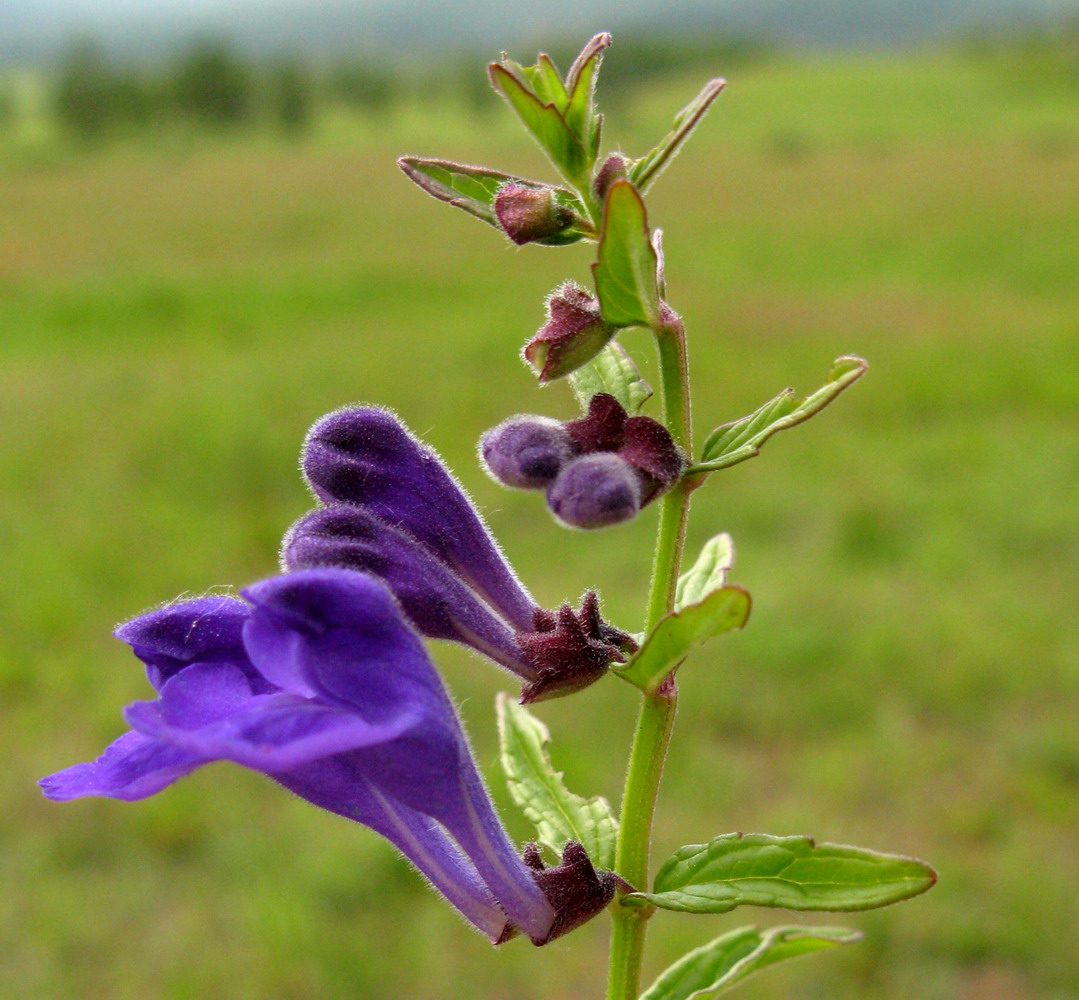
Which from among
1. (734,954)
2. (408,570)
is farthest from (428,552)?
(734,954)

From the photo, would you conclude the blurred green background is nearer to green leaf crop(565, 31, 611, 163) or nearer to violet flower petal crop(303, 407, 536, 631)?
violet flower petal crop(303, 407, 536, 631)

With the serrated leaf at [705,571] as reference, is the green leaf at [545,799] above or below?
below

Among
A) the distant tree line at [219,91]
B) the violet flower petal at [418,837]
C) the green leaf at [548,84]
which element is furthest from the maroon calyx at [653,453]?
the distant tree line at [219,91]

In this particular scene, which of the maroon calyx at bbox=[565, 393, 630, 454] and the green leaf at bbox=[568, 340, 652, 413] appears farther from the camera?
the green leaf at bbox=[568, 340, 652, 413]

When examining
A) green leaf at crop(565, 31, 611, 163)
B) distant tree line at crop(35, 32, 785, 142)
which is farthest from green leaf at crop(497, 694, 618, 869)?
distant tree line at crop(35, 32, 785, 142)

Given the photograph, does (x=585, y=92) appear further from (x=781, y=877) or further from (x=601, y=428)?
(x=781, y=877)

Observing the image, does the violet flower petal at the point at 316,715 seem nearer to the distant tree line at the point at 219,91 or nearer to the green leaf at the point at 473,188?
the green leaf at the point at 473,188
